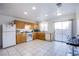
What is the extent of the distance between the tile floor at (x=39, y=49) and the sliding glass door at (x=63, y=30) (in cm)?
14

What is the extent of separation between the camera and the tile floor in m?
1.71

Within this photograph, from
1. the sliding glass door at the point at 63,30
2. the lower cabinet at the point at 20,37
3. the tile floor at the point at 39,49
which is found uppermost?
the sliding glass door at the point at 63,30

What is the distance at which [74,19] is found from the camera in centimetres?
150

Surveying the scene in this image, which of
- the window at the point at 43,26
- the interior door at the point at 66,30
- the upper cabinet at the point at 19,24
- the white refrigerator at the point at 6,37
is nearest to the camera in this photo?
the interior door at the point at 66,30

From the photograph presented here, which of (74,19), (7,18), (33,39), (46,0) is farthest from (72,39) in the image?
(7,18)

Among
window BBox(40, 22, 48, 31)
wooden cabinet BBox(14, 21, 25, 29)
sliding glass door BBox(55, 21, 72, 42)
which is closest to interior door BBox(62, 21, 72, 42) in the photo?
sliding glass door BBox(55, 21, 72, 42)

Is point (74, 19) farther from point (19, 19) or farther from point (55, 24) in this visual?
point (19, 19)

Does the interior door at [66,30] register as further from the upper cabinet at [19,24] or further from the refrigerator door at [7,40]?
the refrigerator door at [7,40]

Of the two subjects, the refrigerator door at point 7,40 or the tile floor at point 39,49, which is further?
the refrigerator door at point 7,40

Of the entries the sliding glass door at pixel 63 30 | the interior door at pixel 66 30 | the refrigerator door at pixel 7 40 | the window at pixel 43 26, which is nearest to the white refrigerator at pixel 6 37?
the refrigerator door at pixel 7 40

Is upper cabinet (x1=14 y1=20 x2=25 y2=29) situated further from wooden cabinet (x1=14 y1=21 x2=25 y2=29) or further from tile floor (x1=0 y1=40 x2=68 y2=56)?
tile floor (x1=0 y1=40 x2=68 y2=56)

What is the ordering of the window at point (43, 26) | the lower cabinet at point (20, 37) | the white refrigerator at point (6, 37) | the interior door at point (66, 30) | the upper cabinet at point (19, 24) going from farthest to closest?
the white refrigerator at point (6, 37)
the lower cabinet at point (20, 37)
the window at point (43, 26)
the upper cabinet at point (19, 24)
the interior door at point (66, 30)

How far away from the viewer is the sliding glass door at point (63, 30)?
1672 millimetres

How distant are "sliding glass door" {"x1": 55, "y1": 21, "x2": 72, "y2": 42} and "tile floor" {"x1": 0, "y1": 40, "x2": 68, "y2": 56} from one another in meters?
0.14
